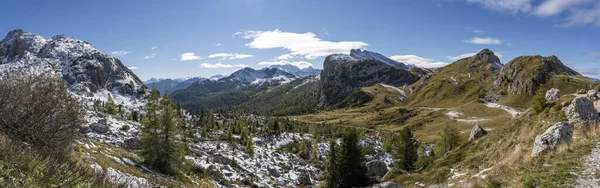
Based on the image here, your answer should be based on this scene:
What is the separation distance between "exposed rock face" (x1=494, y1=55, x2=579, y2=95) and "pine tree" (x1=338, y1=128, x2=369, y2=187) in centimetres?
15678

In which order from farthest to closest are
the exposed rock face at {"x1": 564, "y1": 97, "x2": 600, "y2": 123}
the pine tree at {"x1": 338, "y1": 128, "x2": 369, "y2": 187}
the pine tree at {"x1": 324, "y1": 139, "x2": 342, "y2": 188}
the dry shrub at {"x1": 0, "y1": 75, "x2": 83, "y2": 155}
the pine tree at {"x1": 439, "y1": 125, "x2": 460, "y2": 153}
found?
the pine tree at {"x1": 439, "y1": 125, "x2": 460, "y2": 153} < the pine tree at {"x1": 324, "y1": 139, "x2": 342, "y2": 188} < the pine tree at {"x1": 338, "y1": 128, "x2": 369, "y2": 187} < the exposed rock face at {"x1": 564, "y1": 97, "x2": 600, "y2": 123} < the dry shrub at {"x1": 0, "y1": 75, "x2": 83, "y2": 155}

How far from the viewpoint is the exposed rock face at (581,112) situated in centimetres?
2177

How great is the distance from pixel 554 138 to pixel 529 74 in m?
194

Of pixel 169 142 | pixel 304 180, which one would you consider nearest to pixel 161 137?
pixel 169 142

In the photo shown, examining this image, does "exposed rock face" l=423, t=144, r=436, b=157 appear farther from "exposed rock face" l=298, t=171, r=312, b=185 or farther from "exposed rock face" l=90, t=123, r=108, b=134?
"exposed rock face" l=90, t=123, r=108, b=134

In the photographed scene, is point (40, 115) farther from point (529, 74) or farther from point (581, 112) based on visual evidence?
point (529, 74)

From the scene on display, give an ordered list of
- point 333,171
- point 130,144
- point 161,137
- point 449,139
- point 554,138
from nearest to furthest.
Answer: point 554,138 < point 161,137 < point 333,171 < point 130,144 < point 449,139

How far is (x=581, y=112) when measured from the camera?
22.3m

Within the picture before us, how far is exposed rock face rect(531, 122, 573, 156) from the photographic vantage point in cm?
1730

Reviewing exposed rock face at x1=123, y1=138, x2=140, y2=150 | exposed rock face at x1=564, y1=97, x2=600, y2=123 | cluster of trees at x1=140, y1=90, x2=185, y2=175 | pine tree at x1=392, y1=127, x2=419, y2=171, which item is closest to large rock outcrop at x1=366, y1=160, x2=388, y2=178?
pine tree at x1=392, y1=127, x2=419, y2=171

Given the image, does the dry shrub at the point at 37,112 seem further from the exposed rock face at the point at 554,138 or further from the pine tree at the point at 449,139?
the pine tree at the point at 449,139

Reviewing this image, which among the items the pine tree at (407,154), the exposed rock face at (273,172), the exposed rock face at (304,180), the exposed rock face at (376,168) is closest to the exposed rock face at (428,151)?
the pine tree at (407,154)

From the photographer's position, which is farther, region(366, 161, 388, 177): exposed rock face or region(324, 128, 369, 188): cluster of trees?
region(366, 161, 388, 177): exposed rock face

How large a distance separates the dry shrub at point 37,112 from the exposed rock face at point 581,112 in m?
34.2
